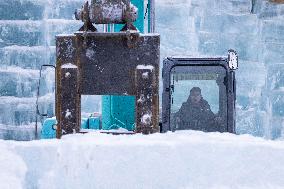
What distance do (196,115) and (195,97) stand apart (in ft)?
0.63

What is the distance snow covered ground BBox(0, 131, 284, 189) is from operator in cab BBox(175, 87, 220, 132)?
263 centimetres

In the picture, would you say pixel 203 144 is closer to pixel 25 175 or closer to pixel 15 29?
pixel 25 175

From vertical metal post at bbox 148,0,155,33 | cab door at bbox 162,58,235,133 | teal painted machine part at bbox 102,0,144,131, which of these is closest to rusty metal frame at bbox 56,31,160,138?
cab door at bbox 162,58,235,133

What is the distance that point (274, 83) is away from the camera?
14.9 m

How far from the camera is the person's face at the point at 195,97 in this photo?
4.28 meters

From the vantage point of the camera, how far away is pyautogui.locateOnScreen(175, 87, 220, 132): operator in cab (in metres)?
4.22

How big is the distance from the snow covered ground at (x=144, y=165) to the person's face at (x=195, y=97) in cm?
269

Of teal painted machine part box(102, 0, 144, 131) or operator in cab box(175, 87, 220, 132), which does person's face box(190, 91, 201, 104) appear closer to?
operator in cab box(175, 87, 220, 132)

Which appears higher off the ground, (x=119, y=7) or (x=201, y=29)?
(x=201, y=29)

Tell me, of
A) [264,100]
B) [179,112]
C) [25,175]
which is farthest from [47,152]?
[264,100]

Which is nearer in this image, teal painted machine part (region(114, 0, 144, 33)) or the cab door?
the cab door

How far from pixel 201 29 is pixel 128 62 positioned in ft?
44.1

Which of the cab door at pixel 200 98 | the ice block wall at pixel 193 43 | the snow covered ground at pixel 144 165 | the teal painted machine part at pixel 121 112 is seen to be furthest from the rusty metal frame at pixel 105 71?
the ice block wall at pixel 193 43

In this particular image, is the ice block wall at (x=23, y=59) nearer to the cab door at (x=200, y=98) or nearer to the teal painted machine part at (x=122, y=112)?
the teal painted machine part at (x=122, y=112)
